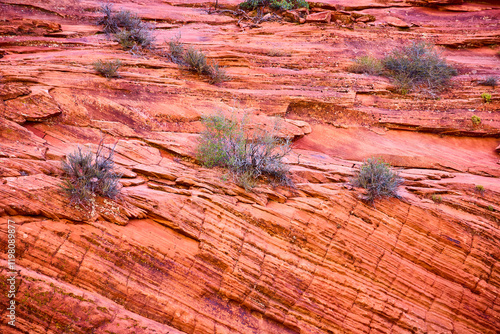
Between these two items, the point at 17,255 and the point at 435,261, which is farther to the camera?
the point at 435,261

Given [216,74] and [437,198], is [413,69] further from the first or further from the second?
[216,74]

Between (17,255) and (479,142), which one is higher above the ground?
(479,142)

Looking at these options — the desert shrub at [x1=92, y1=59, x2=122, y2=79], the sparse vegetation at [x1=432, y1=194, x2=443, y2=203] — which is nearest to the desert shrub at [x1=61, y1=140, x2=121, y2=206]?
the desert shrub at [x1=92, y1=59, x2=122, y2=79]

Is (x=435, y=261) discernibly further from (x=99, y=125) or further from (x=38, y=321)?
(x=99, y=125)

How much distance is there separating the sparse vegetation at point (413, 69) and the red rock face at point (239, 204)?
32 cm

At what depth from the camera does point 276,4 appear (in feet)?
45.1

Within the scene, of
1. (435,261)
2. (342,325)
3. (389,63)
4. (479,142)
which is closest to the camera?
(342,325)

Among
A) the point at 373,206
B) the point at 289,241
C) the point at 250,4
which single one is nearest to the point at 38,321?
the point at 289,241

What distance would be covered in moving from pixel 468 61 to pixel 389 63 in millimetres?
3159

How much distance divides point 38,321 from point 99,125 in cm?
399

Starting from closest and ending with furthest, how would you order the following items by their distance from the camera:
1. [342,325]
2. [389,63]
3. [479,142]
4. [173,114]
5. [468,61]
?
1. [342,325]
2. [173,114]
3. [479,142]
4. [389,63]
5. [468,61]

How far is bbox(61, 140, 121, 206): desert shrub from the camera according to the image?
16.6 feet

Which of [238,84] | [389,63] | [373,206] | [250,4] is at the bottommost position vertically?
[373,206]

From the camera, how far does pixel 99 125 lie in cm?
691
